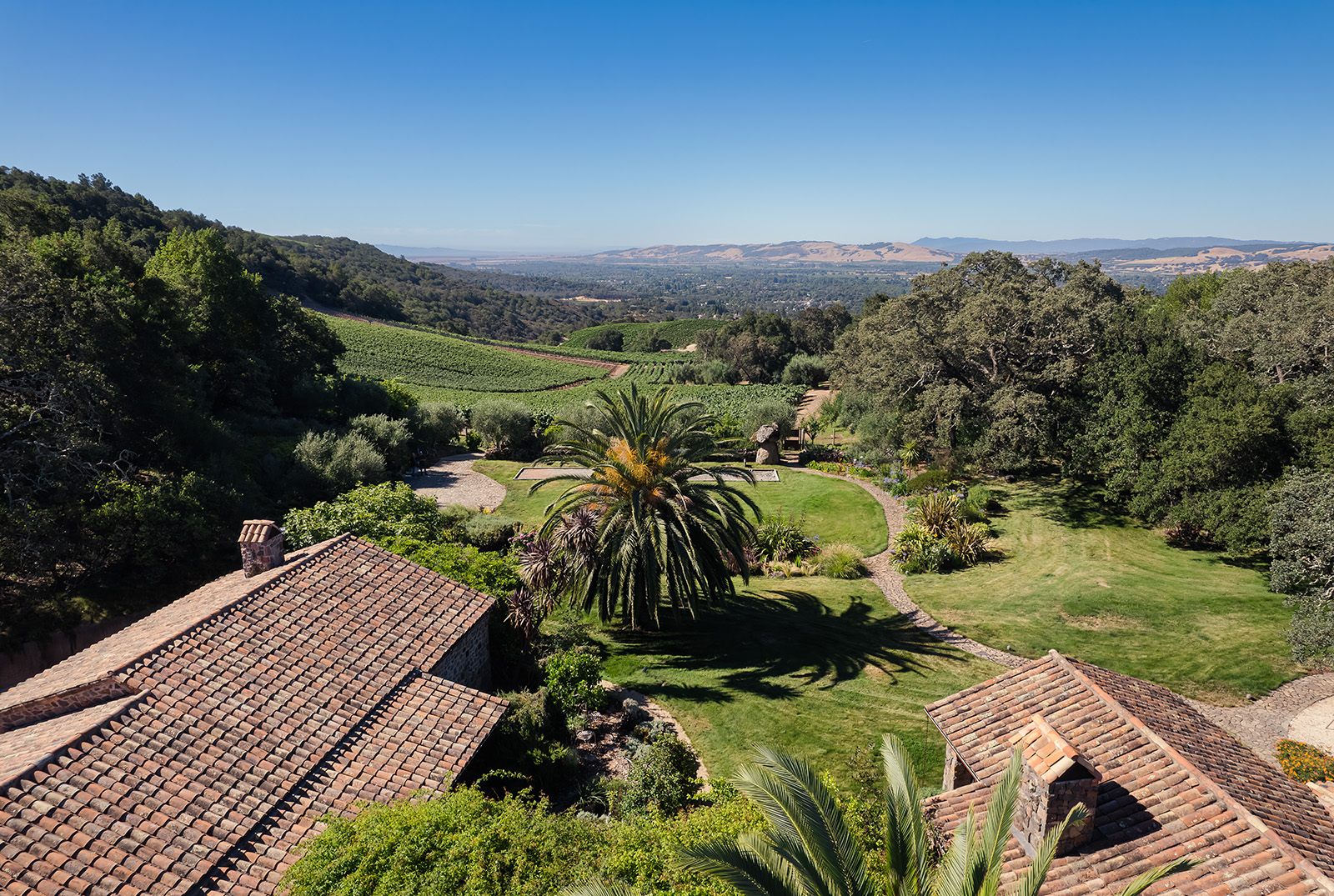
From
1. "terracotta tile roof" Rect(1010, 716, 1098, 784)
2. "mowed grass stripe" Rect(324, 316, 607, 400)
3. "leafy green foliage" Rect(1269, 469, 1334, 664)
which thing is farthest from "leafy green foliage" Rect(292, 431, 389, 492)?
"mowed grass stripe" Rect(324, 316, 607, 400)

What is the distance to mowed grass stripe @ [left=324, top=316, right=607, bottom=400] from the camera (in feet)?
243

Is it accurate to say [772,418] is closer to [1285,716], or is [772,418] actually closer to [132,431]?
[1285,716]

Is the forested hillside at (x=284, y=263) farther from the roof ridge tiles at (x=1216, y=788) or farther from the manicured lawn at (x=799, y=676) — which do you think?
the roof ridge tiles at (x=1216, y=788)

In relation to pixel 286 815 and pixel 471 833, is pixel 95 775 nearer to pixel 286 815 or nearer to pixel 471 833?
pixel 286 815

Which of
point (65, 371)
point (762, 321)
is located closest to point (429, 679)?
point (65, 371)

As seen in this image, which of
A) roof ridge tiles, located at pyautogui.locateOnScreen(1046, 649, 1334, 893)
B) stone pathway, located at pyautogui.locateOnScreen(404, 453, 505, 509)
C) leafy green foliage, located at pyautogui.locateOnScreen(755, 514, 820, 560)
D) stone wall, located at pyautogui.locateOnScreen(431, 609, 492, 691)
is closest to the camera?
roof ridge tiles, located at pyautogui.locateOnScreen(1046, 649, 1334, 893)

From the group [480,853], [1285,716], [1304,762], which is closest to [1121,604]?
[1285,716]

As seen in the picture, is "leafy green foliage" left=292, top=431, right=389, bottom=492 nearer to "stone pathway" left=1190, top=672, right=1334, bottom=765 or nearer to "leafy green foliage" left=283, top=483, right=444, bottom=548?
"leafy green foliage" left=283, top=483, right=444, bottom=548

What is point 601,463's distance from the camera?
17.0m

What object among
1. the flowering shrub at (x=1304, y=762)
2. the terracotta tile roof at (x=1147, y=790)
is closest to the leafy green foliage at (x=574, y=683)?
the terracotta tile roof at (x=1147, y=790)

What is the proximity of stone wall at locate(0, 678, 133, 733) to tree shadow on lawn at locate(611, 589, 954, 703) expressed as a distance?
10.3m

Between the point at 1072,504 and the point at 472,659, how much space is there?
2604cm

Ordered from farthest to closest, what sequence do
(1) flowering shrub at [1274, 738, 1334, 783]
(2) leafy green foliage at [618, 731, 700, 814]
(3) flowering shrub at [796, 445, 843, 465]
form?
(3) flowering shrub at [796, 445, 843, 465] → (1) flowering shrub at [1274, 738, 1334, 783] → (2) leafy green foliage at [618, 731, 700, 814]

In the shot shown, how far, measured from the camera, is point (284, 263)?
111 metres
